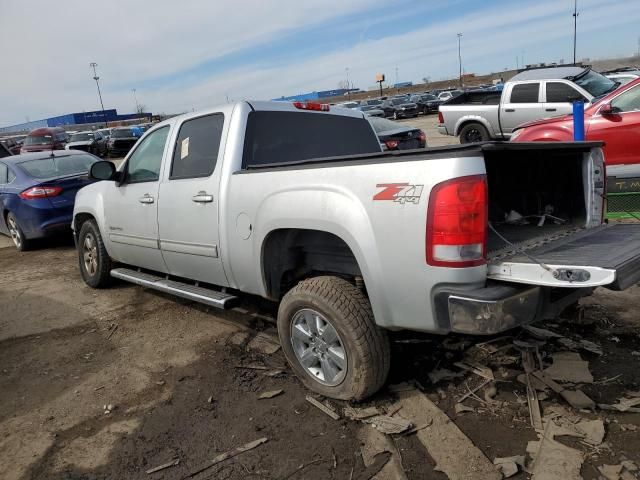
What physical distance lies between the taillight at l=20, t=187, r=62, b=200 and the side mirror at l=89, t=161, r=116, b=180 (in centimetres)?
369

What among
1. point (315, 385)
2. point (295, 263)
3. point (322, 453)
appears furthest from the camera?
point (295, 263)

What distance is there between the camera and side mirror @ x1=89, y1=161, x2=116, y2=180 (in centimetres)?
469

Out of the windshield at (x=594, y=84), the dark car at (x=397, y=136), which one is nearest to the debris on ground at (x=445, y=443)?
the dark car at (x=397, y=136)

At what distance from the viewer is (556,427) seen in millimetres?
2766

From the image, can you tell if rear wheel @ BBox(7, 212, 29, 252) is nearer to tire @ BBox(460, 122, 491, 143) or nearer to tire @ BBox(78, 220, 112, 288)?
tire @ BBox(78, 220, 112, 288)

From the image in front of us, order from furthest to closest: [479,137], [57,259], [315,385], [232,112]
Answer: [479,137]
[57,259]
[232,112]
[315,385]

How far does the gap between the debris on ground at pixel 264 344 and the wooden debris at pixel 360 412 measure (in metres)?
1.06

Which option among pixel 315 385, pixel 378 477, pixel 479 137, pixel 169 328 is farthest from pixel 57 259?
pixel 479 137

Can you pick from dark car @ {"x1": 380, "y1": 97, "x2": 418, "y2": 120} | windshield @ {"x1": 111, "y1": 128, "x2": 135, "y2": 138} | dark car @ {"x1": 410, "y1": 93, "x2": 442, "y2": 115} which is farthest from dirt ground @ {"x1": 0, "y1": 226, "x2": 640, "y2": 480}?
dark car @ {"x1": 410, "y1": 93, "x2": 442, "y2": 115}

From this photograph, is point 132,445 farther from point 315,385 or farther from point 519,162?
point 519,162

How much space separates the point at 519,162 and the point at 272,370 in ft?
7.58

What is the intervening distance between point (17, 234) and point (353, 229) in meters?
7.74

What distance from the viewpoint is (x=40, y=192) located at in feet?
25.8

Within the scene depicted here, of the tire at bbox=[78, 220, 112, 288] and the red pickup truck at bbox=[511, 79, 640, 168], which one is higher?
the red pickup truck at bbox=[511, 79, 640, 168]
